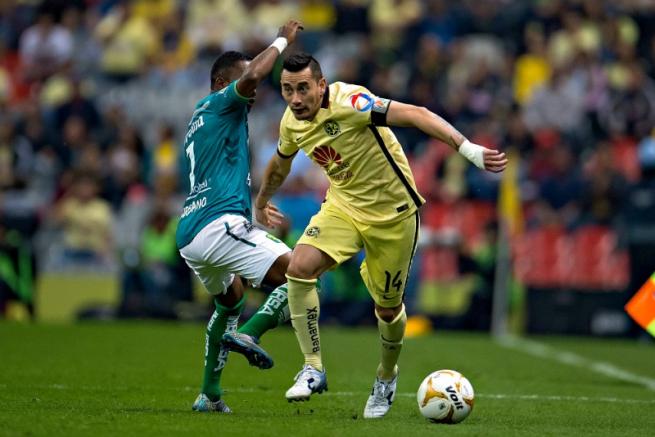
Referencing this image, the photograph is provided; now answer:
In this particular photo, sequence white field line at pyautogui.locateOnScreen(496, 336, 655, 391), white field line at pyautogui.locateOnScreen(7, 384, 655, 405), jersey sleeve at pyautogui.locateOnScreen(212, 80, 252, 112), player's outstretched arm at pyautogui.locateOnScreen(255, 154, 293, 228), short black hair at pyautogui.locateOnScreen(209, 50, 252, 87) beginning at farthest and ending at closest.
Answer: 1. white field line at pyautogui.locateOnScreen(496, 336, 655, 391)
2. white field line at pyautogui.locateOnScreen(7, 384, 655, 405)
3. player's outstretched arm at pyautogui.locateOnScreen(255, 154, 293, 228)
4. short black hair at pyautogui.locateOnScreen(209, 50, 252, 87)
5. jersey sleeve at pyautogui.locateOnScreen(212, 80, 252, 112)

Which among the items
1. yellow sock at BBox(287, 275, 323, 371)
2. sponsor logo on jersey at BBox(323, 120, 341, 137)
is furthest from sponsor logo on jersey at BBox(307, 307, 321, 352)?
sponsor logo on jersey at BBox(323, 120, 341, 137)

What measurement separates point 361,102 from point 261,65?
768 millimetres

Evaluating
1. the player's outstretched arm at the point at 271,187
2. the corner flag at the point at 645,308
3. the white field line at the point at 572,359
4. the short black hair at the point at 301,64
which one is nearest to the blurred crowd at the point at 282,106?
the white field line at the point at 572,359

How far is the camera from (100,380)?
471 inches

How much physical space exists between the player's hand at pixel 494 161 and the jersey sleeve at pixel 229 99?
1.95m

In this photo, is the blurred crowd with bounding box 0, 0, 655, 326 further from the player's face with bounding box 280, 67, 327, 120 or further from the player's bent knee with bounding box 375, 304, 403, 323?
the player's face with bounding box 280, 67, 327, 120

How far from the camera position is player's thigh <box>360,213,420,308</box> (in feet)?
31.2

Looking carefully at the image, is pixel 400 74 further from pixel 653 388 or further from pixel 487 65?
pixel 653 388

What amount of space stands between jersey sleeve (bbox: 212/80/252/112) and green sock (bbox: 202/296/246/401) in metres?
1.53

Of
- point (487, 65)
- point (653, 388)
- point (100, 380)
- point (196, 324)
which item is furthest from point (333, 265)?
point (487, 65)

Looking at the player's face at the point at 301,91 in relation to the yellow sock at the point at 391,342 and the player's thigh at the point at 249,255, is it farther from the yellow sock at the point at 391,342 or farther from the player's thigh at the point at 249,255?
the yellow sock at the point at 391,342

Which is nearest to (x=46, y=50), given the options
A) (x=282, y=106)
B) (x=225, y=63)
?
(x=282, y=106)

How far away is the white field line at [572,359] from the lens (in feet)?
46.0

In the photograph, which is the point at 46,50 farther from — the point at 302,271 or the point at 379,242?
the point at 302,271
